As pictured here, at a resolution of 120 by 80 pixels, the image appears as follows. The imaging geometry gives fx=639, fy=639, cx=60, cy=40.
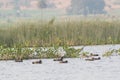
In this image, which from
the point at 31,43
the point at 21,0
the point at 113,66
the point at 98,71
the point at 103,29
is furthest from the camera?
the point at 21,0

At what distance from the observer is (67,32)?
33125 millimetres

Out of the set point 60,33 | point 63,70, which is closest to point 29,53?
point 63,70

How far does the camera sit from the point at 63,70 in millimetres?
22406

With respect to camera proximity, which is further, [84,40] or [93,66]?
[84,40]

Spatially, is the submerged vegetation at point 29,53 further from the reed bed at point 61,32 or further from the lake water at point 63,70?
the reed bed at point 61,32

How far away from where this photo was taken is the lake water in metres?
20.6

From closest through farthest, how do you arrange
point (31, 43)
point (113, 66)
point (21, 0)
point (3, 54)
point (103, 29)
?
point (113, 66), point (3, 54), point (31, 43), point (103, 29), point (21, 0)

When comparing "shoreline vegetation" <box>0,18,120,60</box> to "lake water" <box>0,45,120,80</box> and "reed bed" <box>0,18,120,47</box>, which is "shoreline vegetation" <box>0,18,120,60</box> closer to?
"reed bed" <box>0,18,120,47</box>

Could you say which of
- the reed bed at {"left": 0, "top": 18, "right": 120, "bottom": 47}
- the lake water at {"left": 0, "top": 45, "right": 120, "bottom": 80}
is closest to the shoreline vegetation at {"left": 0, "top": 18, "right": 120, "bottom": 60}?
A: the reed bed at {"left": 0, "top": 18, "right": 120, "bottom": 47}

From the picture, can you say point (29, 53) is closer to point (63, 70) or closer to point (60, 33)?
point (63, 70)

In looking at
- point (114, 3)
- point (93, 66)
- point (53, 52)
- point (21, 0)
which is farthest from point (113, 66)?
point (21, 0)

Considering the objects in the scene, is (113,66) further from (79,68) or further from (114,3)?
(114,3)

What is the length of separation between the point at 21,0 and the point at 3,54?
129 metres

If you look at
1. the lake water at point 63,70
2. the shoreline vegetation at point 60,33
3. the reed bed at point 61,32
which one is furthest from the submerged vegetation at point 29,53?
the reed bed at point 61,32
